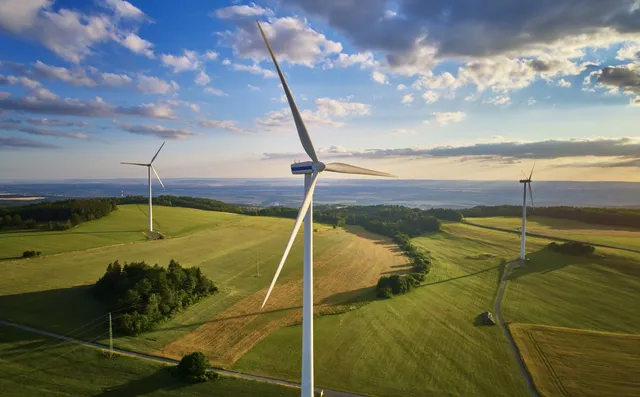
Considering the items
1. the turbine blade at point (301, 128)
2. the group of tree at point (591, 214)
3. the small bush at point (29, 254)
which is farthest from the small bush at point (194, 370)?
the group of tree at point (591, 214)

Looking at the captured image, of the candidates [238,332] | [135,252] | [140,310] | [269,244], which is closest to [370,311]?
[238,332]

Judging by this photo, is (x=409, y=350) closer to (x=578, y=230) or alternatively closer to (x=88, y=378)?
(x=88, y=378)

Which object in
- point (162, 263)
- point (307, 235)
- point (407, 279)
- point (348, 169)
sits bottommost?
point (407, 279)

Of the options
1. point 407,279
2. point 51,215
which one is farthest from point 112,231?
point 407,279

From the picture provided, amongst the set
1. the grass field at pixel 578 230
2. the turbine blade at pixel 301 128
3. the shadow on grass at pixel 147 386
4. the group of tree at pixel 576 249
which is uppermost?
the turbine blade at pixel 301 128

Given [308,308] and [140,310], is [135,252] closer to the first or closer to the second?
[140,310]

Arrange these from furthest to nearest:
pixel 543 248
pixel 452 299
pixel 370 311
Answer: pixel 543 248, pixel 452 299, pixel 370 311

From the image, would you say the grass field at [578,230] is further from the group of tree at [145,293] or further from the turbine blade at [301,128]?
the group of tree at [145,293]
